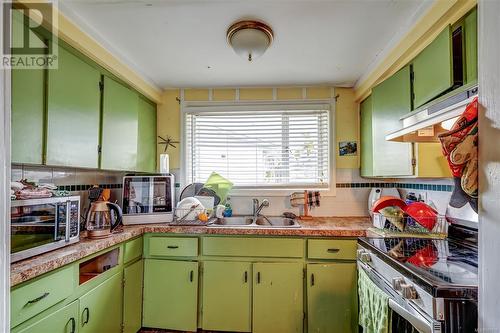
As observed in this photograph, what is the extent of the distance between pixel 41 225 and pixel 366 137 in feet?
7.96

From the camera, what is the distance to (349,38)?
1689mm

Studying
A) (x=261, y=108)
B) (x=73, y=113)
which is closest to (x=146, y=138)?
(x=73, y=113)

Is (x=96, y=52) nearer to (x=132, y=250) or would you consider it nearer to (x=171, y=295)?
(x=132, y=250)

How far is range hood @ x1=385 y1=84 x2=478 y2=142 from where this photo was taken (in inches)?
35.8

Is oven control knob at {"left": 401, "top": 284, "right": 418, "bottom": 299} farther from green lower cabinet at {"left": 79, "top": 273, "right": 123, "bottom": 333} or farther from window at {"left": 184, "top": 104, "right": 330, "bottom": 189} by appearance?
green lower cabinet at {"left": 79, "top": 273, "right": 123, "bottom": 333}

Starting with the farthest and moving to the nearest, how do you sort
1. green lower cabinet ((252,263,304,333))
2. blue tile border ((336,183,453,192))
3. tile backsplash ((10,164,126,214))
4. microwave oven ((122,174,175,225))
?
microwave oven ((122,174,175,225))
green lower cabinet ((252,263,304,333))
blue tile border ((336,183,453,192))
tile backsplash ((10,164,126,214))

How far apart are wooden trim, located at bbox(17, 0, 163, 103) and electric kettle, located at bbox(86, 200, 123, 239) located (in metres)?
0.95

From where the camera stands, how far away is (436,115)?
106cm

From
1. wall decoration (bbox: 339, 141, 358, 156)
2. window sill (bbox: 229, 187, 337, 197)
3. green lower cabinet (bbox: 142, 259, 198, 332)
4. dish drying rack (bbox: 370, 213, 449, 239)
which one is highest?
wall decoration (bbox: 339, 141, 358, 156)

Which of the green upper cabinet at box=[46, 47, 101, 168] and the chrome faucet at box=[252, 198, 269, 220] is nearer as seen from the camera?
the green upper cabinet at box=[46, 47, 101, 168]

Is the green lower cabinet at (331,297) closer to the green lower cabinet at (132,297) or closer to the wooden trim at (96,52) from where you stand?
the green lower cabinet at (132,297)

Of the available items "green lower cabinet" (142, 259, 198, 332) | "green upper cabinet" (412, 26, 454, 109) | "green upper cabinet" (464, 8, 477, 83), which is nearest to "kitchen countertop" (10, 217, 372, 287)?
"green lower cabinet" (142, 259, 198, 332)

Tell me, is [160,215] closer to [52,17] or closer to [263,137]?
[263,137]

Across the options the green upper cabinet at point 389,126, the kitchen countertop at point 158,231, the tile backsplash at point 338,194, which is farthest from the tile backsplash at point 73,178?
the green upper cabinet at point 389,126
